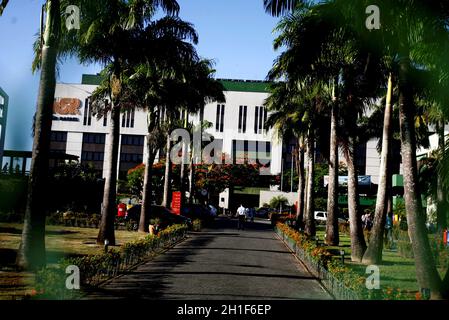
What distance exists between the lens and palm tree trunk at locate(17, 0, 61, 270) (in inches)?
445

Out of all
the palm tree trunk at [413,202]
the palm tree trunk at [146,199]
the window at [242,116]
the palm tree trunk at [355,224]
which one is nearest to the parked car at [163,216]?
the palm tree trunk at [146,199]

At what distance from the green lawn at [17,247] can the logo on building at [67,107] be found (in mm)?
45222

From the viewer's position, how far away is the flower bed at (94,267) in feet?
25.5

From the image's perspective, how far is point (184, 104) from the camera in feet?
85.1

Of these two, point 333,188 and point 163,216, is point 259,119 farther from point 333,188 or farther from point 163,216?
point 333,188

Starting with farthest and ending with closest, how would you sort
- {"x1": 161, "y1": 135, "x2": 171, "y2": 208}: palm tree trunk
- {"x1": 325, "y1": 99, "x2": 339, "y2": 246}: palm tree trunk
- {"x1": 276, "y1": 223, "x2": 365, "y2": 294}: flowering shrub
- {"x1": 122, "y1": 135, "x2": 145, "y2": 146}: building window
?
1. {"x1": 122, "y1": 135, "x2": 145, "y2": 146}: building window
2. {"x1": 161, "y1": 135, "x2": 171, "y2": 208}: palm tree trunk
3. {"x1": 325, "y1": 99, "x2": 339, "y2": 246}: palm tree trunk
4. {"x1": 276, "y1": 223, "x2": 365, "y2": 294}: flowering shrub

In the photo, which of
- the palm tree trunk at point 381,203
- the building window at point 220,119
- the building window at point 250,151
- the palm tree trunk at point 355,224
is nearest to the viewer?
the palm tree trunk at point 381,203

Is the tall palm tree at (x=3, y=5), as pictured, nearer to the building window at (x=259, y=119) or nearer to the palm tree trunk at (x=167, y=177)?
the palm tree trunk at (x=167, y=177)

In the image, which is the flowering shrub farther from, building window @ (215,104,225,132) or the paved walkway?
building window @ (215,104,225,132)

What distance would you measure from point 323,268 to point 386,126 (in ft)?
20.6

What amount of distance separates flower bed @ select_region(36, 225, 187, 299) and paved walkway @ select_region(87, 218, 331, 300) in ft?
1.06

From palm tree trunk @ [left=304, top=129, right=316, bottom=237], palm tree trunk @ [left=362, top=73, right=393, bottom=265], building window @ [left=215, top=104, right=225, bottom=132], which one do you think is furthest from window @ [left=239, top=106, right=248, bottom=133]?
palm tree trunk @ [left=362, top=73, right=393, bottom=265]

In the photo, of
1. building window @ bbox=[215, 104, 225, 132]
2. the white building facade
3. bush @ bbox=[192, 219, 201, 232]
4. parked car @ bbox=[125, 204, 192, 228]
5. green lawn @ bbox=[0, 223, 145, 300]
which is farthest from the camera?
building window @ bbox=[215, 104, 225, 132]
